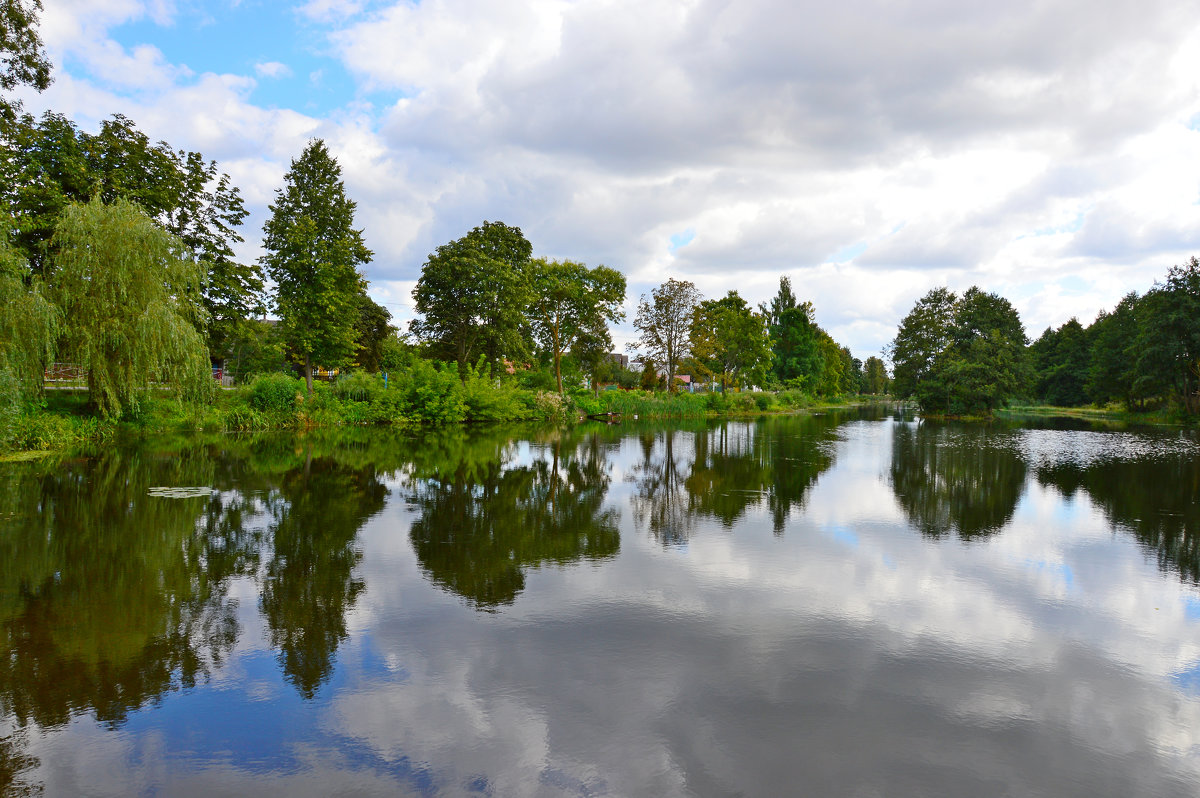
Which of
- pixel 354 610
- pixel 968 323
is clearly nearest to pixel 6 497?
pixel 354 610

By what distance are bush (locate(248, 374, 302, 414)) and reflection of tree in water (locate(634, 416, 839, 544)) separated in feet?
50.4

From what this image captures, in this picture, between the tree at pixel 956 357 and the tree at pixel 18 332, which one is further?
the tree at pixel 956 357

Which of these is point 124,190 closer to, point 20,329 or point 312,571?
point 20,329

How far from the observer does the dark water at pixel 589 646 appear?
3732mm

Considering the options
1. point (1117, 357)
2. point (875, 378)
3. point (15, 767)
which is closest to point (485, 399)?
point (15, 767)

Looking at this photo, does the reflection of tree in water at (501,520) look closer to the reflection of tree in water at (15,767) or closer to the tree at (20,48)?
the reflection of tree in water at (15,767)

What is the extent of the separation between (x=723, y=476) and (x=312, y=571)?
10463 millimetres

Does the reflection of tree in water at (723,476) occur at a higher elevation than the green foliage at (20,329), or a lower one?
lower

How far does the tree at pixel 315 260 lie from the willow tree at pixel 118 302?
35.6 ft

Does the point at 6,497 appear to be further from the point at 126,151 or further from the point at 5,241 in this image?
the point at 126,151

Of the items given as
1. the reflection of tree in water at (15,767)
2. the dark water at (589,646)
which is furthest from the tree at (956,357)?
the reflection of tree in water at (15,767)

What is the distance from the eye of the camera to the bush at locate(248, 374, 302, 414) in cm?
2698

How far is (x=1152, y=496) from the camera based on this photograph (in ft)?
43.1

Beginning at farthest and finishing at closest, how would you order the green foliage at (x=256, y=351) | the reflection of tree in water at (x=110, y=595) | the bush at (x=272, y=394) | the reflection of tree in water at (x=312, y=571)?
the green foliage at (x=256, y=351) → the bush at (x=272, y=394) → the reflection of tree in water at (x=312, y=571) → the reflection of tree in water at (x=110, y=595)
